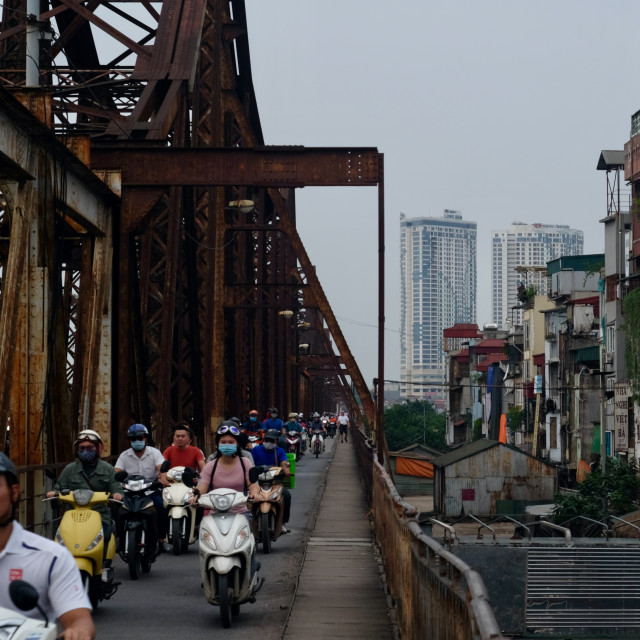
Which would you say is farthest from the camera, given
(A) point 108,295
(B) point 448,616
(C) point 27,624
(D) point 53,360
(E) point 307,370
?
(E) point 307,370

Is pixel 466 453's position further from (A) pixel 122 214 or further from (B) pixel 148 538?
(B) pixel 148 538

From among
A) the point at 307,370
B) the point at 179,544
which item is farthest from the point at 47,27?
the point at 307,370

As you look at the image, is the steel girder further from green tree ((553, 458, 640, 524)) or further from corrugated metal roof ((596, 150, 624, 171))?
corrugated metal roof ((596, 150, 624, 171))

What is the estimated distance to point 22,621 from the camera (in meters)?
4.06

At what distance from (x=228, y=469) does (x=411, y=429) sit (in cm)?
13841

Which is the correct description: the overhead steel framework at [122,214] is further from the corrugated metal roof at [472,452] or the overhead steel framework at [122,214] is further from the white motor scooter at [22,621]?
the corrugated metal roof at [472,452]

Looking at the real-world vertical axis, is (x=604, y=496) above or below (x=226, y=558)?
below

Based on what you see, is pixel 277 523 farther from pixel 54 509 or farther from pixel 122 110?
pixel 122 110

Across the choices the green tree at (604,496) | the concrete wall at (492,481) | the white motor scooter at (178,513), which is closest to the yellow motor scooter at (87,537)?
the white motor scooter at (178,513)

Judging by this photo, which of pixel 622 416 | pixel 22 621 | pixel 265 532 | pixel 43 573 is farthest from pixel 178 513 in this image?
pixel 622 416

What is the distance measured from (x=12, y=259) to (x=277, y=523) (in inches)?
205

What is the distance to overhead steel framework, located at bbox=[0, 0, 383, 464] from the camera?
1420 cm

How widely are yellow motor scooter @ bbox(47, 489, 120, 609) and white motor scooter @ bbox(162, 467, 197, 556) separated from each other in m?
3.60

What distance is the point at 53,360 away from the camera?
48.2ft
